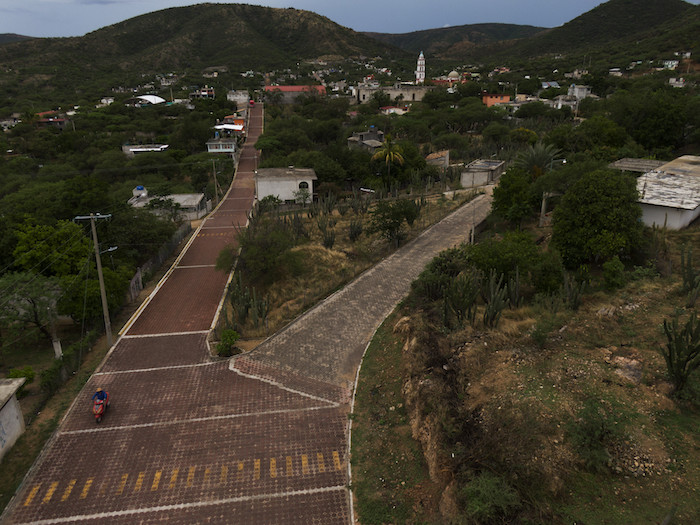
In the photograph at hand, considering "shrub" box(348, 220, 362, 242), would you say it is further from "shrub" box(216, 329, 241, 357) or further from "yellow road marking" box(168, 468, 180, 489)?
"yellow road marking" box(168, 468, 180, 489)

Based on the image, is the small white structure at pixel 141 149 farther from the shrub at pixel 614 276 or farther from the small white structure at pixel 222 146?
the shrub at pixel 614 276

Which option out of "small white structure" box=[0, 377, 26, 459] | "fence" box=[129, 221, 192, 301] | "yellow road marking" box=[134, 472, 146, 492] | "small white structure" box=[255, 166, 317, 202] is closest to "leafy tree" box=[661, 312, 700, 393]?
"yellow road marking" box=[134, 472, 146, 492]

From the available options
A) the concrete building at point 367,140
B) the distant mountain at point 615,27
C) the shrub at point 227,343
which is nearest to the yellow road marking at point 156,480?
the shrub at point 227,343

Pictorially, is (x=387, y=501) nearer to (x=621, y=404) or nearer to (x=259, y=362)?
(x=621, y=404)

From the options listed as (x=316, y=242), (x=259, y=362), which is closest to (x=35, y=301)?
(x=259, y=362)

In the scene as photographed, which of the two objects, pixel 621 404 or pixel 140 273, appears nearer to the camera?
pixel 621 404
